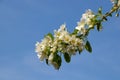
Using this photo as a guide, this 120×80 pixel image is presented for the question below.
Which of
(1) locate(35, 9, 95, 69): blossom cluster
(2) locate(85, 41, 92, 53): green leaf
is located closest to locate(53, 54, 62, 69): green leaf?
(1) locate(35, 9, 95, 69): blossom cluster

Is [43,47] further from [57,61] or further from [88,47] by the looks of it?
[88,47]

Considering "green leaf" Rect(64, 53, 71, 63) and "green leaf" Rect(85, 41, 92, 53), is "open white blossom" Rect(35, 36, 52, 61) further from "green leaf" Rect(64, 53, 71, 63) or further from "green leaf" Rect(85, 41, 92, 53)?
"green leaf" Rect(85, 41, 92, 53)

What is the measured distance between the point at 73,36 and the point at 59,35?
0.60 feet

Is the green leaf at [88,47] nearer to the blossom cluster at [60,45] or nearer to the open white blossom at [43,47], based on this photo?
the blossom cluster at [60,45]

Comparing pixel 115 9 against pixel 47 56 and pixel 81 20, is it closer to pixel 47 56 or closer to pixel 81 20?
pixel 81 20

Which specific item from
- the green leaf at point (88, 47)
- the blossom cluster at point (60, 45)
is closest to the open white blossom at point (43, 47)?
the blossom cluster at point (60, 45)

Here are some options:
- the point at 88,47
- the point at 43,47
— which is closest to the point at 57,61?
the point at 43,47

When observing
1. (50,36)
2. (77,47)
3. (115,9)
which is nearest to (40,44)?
(50,36)

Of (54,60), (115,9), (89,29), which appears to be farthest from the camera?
(115,9)

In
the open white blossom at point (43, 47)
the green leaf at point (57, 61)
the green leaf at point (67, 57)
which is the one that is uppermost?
the open white blossom at point (43, 47)

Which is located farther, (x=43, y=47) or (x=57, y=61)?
(x=43, y=47)

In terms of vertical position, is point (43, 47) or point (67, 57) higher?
point (43, 47)

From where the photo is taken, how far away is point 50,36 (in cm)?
480

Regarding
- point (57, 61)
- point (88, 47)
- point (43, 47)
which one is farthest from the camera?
point (88, 47)
